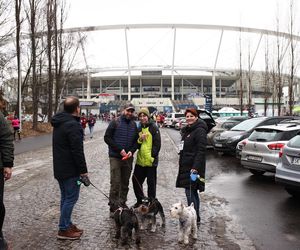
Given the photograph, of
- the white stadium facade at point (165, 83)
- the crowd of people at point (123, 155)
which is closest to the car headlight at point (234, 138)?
the crowd of people at point (123, 155)

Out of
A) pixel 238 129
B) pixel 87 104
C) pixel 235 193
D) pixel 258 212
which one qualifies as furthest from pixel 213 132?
pixel 87 104

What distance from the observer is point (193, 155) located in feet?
18.8

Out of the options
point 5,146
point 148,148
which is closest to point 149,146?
point 148,148

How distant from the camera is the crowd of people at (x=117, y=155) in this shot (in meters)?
4.95

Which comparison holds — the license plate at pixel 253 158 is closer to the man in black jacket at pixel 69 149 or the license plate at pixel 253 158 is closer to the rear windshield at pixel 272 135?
the rear windshield at pixel 272 135

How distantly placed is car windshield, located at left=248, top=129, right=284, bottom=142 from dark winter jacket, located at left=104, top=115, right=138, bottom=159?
16.9 feet

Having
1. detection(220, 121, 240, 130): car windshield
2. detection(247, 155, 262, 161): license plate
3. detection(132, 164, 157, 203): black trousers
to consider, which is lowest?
detection(247, 155, 262, 161): license plate

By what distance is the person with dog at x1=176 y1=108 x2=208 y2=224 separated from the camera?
561 centimetres

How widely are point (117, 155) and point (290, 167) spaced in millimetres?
3306

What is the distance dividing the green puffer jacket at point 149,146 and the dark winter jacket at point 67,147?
1322 mm

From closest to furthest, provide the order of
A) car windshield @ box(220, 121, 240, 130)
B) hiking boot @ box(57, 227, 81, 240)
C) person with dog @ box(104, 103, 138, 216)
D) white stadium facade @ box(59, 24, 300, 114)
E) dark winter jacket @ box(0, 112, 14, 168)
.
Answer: dark winter jacket @ box(0, 112, 14, 168) → hiking boot @ box(57, 227, 81, 240) → person with dog @ box(104, 103, 138, 216) → car windshield @ box(220, 121, 240, 130) → white stadium facade @ box(59, 24, 300, 114)

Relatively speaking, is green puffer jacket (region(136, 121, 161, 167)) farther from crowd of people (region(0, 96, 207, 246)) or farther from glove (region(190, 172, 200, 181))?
glove (region(190, 172, 200, 181))

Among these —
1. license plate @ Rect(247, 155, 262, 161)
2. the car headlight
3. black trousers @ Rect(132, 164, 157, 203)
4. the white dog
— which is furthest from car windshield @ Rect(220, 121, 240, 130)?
the white dog

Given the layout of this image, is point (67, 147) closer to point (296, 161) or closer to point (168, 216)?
point (168, 216)
